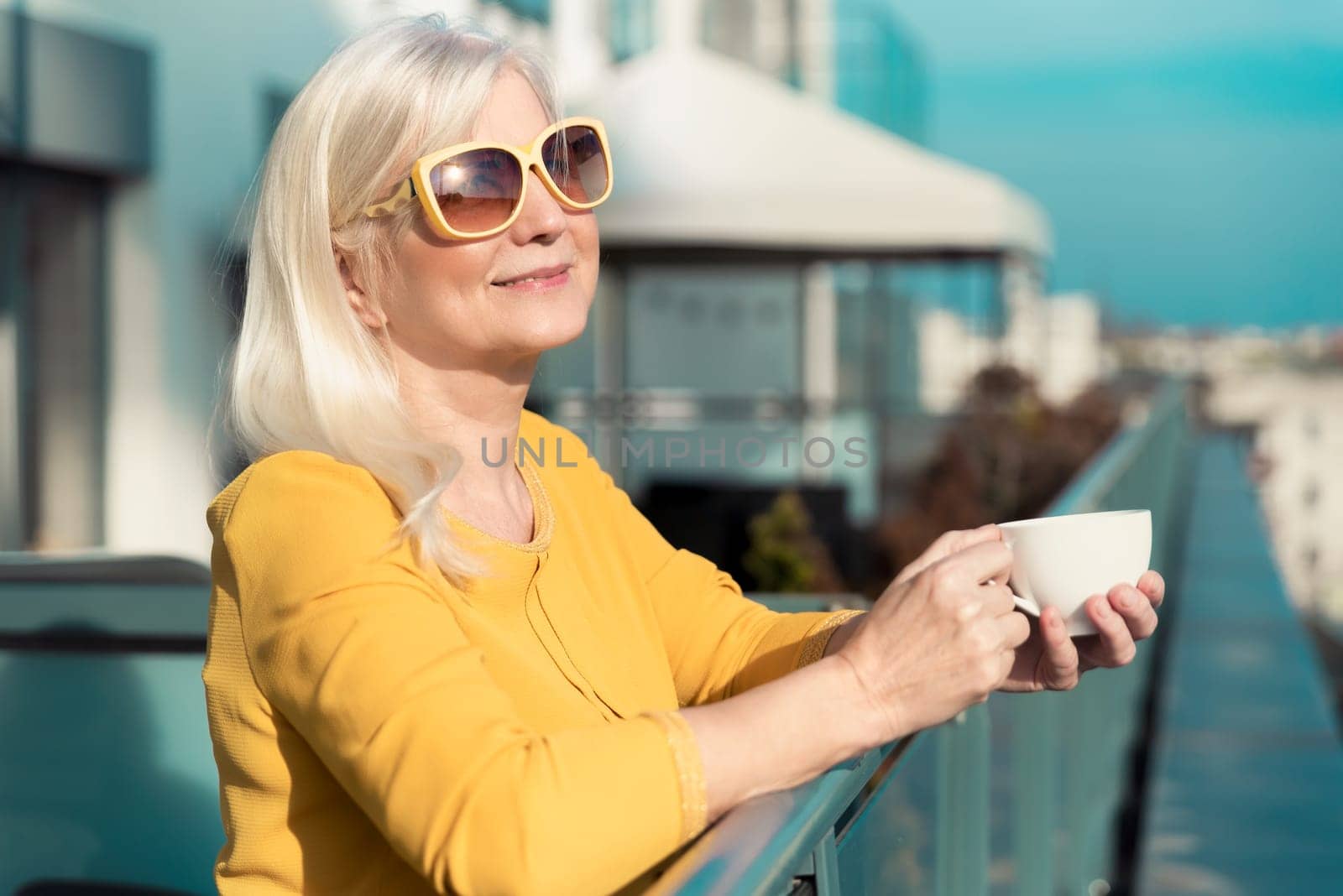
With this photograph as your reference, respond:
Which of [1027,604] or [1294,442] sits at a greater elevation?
[1027,604]

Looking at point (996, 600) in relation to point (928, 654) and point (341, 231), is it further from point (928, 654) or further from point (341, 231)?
point (341, 231)

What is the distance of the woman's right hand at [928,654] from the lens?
1350 mm

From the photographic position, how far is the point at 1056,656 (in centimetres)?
155

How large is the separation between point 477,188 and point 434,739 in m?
0.61

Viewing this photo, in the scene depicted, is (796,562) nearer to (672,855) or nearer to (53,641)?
(53,641)

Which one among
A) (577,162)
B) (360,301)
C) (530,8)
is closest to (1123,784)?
(577,162)

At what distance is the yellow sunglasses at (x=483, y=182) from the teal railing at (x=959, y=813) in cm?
66

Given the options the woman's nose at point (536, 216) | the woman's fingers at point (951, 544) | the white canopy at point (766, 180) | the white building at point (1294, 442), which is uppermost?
the white canopy at point (766, 180)

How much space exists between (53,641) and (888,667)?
6.25ft

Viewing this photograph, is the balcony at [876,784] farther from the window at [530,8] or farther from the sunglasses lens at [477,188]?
the window at [530,8]

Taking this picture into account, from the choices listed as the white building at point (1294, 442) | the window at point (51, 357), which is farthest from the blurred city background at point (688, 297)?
the white building at point (1294, 442)

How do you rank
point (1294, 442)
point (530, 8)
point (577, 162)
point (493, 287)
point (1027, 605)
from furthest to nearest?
point (1294, 442) < point (530, 8) < point (577, 162) < point (493, 287) < point (1027, 605)

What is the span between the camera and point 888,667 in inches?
53.3

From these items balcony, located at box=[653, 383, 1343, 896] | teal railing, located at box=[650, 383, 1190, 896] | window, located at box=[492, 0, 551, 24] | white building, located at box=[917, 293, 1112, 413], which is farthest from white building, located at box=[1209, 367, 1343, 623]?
teal railing, located at box=[650, 383, 1190, 896]
